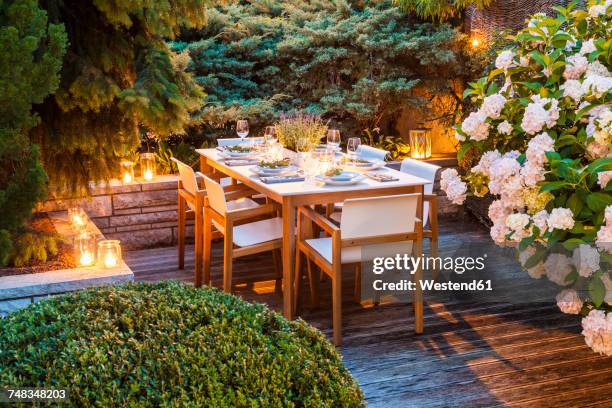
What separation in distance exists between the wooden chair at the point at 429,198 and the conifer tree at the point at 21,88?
2.56 meters

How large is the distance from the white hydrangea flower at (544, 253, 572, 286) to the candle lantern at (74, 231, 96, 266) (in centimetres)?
267

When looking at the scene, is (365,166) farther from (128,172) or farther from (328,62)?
(328,62)

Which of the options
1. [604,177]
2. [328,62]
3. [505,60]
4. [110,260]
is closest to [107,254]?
[110,260]

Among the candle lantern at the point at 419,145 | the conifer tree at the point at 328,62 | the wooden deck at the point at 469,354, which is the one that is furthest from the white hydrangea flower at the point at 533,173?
the candle lantern at the point at 419,145

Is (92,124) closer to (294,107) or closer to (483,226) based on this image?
(294,107)

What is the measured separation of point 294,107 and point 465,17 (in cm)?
216

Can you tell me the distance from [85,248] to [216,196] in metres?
1.01

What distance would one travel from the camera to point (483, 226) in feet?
23.6

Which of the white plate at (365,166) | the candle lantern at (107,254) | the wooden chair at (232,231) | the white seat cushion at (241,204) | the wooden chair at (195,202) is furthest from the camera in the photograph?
the white seat cushion at (241,204)

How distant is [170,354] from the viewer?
1.73m

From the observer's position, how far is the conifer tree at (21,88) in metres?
2.99

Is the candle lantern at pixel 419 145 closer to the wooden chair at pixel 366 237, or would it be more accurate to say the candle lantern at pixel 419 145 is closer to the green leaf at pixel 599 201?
the wooden chair at pixel 366 237

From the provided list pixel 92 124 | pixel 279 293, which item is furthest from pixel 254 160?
pixel 92 124

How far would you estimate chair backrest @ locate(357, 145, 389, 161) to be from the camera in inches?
231
